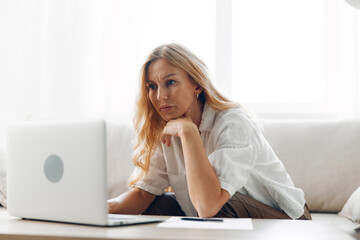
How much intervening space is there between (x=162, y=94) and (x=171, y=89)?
4cm

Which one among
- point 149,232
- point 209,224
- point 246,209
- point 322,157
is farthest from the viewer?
point 322,157

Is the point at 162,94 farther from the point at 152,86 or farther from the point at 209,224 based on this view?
the point at 209,224

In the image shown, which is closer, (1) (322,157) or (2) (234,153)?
(2) (234,153)

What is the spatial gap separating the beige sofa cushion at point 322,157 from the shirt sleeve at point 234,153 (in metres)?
0.61

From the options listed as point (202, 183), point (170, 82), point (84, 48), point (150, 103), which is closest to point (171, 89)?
point (170, 82)

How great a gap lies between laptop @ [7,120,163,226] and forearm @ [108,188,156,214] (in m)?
0.44

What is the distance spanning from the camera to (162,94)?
63.9 inches

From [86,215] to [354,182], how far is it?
1.42 metres

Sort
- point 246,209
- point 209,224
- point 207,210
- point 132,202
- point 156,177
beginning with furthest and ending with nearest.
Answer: point 156,177 → point 132,202 → point 246,209 → point 207,210 → point 209,224

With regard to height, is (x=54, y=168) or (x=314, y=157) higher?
(x=54, y=168)

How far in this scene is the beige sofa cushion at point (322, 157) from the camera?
2031 mm

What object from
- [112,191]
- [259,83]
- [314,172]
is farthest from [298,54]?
[112,191]

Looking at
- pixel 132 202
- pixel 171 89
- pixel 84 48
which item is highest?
pixel 84 48

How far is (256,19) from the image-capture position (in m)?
2.82
